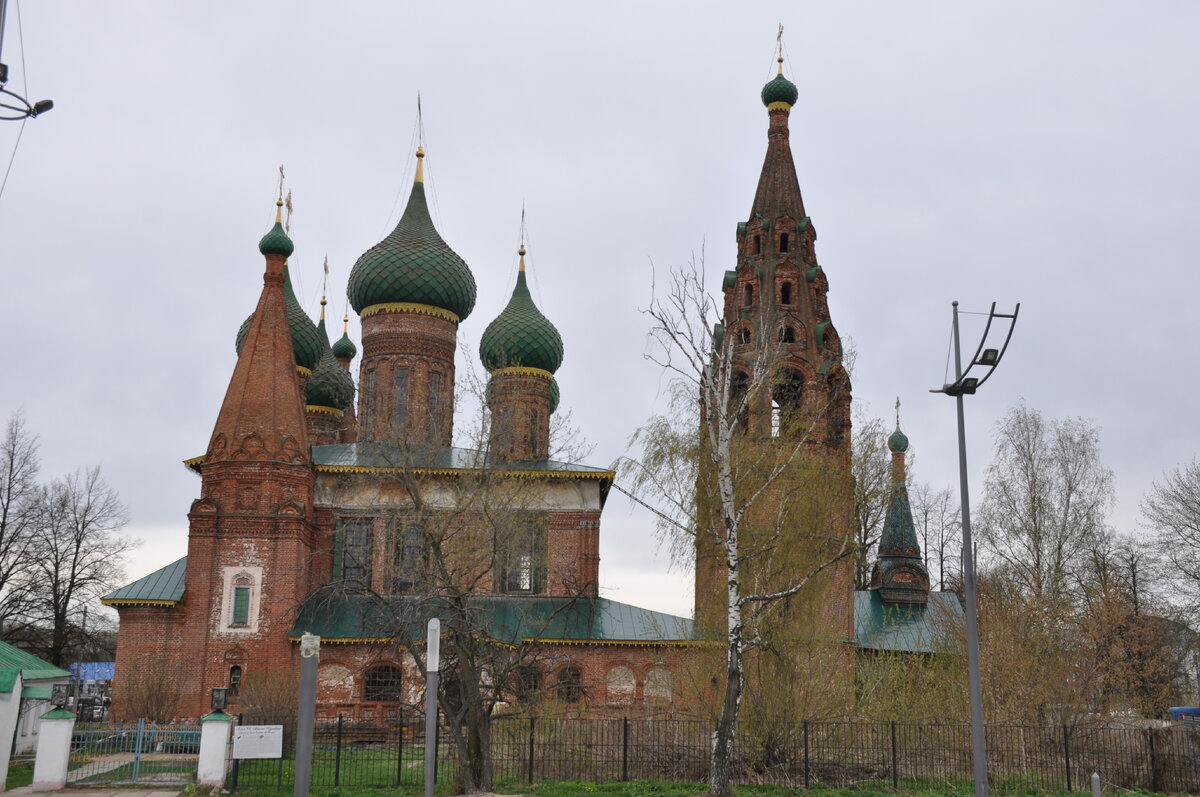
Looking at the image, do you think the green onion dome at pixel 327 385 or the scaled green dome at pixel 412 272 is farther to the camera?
the green onion dome at pixel 327 385

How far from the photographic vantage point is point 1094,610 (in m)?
22.6

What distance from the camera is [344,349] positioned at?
41.1 metres

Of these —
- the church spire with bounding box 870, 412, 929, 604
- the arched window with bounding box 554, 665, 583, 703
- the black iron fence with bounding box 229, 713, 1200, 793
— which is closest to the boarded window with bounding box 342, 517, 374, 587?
the arched window with bounding box 554, 665, 583, 703

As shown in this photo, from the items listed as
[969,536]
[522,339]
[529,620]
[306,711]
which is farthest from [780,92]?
[306,711]

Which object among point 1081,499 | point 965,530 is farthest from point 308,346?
point 965,530

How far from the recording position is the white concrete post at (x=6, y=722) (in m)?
15.9

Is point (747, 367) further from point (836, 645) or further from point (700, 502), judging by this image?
point (700, 502)

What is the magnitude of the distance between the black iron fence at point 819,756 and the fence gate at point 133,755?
1.21 m

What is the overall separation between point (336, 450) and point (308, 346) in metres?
5.91

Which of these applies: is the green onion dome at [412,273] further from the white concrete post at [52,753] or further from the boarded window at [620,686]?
the white concrete post at [52,753]

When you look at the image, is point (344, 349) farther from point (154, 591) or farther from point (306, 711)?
point (306, 711)

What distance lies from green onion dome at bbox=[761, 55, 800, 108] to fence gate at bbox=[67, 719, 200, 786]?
21.3 meters

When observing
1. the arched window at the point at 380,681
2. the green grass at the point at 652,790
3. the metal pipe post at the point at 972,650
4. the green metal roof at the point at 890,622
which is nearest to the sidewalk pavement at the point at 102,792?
the green grass at the point at 652,790

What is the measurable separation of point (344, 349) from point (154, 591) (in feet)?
56.1
